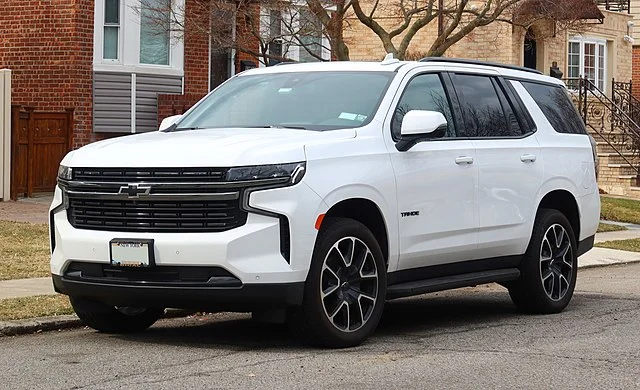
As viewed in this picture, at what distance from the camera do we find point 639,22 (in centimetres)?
4272

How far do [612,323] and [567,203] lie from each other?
4.71 ft

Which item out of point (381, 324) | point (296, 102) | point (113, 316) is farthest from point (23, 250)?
point (296, 102)

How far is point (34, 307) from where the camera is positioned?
33.3 feet

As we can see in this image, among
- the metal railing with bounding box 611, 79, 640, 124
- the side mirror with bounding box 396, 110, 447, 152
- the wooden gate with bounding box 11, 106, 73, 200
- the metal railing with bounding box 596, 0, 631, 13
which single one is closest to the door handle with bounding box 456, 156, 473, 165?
the side mirror with bounding box 396, 110, 447, 152

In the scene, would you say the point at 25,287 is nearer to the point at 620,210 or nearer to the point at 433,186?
the point at 433,186

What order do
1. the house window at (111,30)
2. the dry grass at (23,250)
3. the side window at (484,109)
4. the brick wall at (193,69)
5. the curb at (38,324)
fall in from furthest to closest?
1. the brick wall at (193,69)
2. the house window at (111,30)
3. the dry grass at (23,250)
4. the side window at (484,109)
5. the curb at (38,324)

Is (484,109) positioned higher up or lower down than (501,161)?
higher up

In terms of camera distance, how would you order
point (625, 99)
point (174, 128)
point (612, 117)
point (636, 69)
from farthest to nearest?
point (636, 69) → point (625, 99) → point (612, 117) → point (174, 128)

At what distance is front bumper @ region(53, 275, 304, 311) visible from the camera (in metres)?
8.06

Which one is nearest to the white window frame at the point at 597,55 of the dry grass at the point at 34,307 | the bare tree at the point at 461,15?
the bare tree at the point at 461,15

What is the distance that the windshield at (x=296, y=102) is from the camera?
363 inches

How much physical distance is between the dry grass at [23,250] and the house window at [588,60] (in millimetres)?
23224

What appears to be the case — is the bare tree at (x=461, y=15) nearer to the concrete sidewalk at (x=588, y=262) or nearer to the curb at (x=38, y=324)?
the concrete sidewalk at (x=588, y=262)

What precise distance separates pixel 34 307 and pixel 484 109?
3865 millimetres
